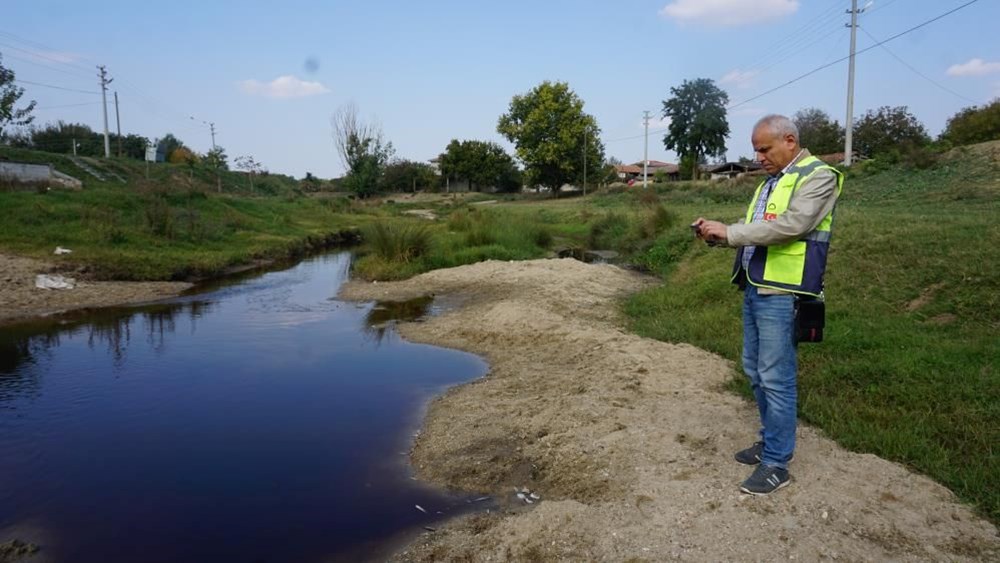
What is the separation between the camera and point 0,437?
16.9 ft

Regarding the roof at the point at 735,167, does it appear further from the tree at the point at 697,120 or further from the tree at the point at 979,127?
the tree at the point at 979,127

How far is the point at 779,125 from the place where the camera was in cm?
338

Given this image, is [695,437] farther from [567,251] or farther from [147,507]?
[567,251]

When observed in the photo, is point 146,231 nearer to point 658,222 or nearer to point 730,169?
point 658,222

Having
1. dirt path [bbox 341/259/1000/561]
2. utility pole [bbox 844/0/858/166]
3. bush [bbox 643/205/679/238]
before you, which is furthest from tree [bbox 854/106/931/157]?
dirt path [bbox 341/259/1000/561]

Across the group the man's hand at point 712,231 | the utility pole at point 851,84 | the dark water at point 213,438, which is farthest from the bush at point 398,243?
the utility pole at point 851,84

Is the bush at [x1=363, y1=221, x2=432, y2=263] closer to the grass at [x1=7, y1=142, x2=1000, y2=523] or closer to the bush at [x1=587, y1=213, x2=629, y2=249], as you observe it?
the grass at [x1=7, y1=142, x2=1000, y2=523]

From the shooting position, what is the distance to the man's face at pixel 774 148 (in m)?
3.36

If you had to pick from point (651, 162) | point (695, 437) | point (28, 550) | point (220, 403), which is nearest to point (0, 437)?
point (220, 403)

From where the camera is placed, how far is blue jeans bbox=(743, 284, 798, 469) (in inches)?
129

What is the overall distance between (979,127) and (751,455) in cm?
3621

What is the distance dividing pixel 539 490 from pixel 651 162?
8675 centimetres

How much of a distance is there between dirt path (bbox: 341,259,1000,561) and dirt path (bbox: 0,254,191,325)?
779cm

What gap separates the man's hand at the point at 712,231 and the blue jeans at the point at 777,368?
14.3 inches
